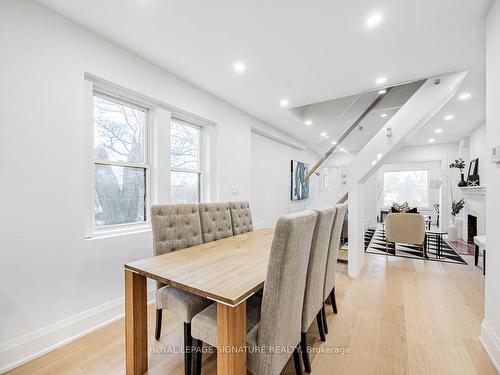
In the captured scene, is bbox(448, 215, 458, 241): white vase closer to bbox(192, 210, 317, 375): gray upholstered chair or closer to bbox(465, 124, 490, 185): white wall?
bbox(465, 124, 490, 185): white wall

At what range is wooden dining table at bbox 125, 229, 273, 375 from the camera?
3.41 ft

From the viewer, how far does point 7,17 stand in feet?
5.12

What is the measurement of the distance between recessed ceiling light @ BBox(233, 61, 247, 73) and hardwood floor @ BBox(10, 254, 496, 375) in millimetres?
2651

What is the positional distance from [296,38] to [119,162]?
2072mm

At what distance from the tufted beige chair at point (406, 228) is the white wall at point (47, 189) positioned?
13.0 feet

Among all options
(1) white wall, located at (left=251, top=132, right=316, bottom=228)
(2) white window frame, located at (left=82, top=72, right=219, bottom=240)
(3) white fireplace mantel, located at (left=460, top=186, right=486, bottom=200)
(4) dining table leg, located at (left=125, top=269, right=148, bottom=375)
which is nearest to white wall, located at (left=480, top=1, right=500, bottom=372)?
(4) dining table leg, located at (left=125, top=269, right=148, bottom=375)

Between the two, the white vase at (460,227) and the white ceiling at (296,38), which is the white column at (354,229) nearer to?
the white ceiling at (296,38)

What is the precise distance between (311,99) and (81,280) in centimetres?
347

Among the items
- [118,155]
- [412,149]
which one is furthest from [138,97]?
[412,149]

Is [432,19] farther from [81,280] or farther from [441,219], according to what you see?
[441,219]

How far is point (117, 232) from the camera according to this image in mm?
2242

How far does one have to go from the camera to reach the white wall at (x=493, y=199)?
1580 mm

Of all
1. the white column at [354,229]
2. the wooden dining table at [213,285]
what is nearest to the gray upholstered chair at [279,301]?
the wooden dining table at [213,285]

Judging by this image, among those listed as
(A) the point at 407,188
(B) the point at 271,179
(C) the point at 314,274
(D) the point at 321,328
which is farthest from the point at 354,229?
(A) the point at 407,188
